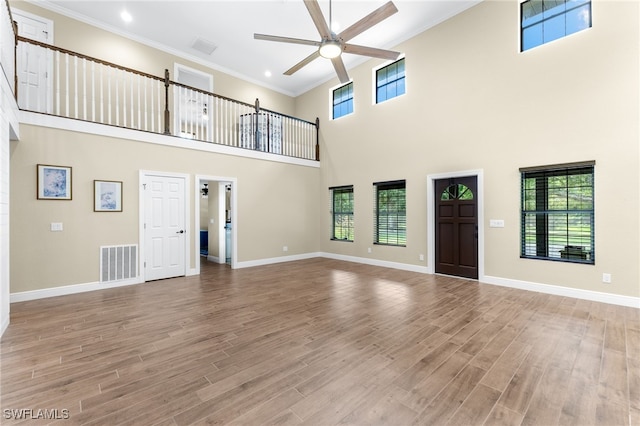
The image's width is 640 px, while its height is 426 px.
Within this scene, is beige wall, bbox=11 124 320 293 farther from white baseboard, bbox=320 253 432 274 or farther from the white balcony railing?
white baseboard, bbox=320 253 432 274

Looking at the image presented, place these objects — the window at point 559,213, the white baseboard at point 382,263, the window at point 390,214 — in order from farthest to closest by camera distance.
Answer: the window at point 390,214, the white baseboard at point 382,263, the window at point 559,213

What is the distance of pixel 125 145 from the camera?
5320 millimetres

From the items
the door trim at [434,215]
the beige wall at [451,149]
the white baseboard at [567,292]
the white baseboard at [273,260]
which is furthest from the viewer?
the white baseboard at [273,260]

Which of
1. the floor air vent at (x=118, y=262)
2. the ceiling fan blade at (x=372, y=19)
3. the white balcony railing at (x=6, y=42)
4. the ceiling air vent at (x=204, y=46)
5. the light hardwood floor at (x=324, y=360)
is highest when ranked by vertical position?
the ceiling air vent at (x=204, y=46)

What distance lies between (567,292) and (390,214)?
3.63 meters

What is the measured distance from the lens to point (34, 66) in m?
5.28

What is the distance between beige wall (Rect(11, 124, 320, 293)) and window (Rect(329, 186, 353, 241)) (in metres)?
2.72

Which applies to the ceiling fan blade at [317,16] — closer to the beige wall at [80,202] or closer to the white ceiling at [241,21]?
the white ceiling at [241,21]

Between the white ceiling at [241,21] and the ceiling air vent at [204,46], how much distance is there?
0.07 meters

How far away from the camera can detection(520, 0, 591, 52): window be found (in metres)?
4.43

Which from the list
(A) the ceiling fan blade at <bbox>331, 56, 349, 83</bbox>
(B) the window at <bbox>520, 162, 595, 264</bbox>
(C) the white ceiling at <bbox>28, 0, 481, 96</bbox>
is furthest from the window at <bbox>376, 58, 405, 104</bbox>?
(B) the window at <bbox>520, 162, 595, 264</bbox>

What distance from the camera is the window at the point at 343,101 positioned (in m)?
8.09

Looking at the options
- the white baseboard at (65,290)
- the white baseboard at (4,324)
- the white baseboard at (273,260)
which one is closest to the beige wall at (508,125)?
the white baseboard at (273,260)

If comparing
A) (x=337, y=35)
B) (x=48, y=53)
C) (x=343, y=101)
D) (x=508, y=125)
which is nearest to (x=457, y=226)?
(x=508, y=125)
